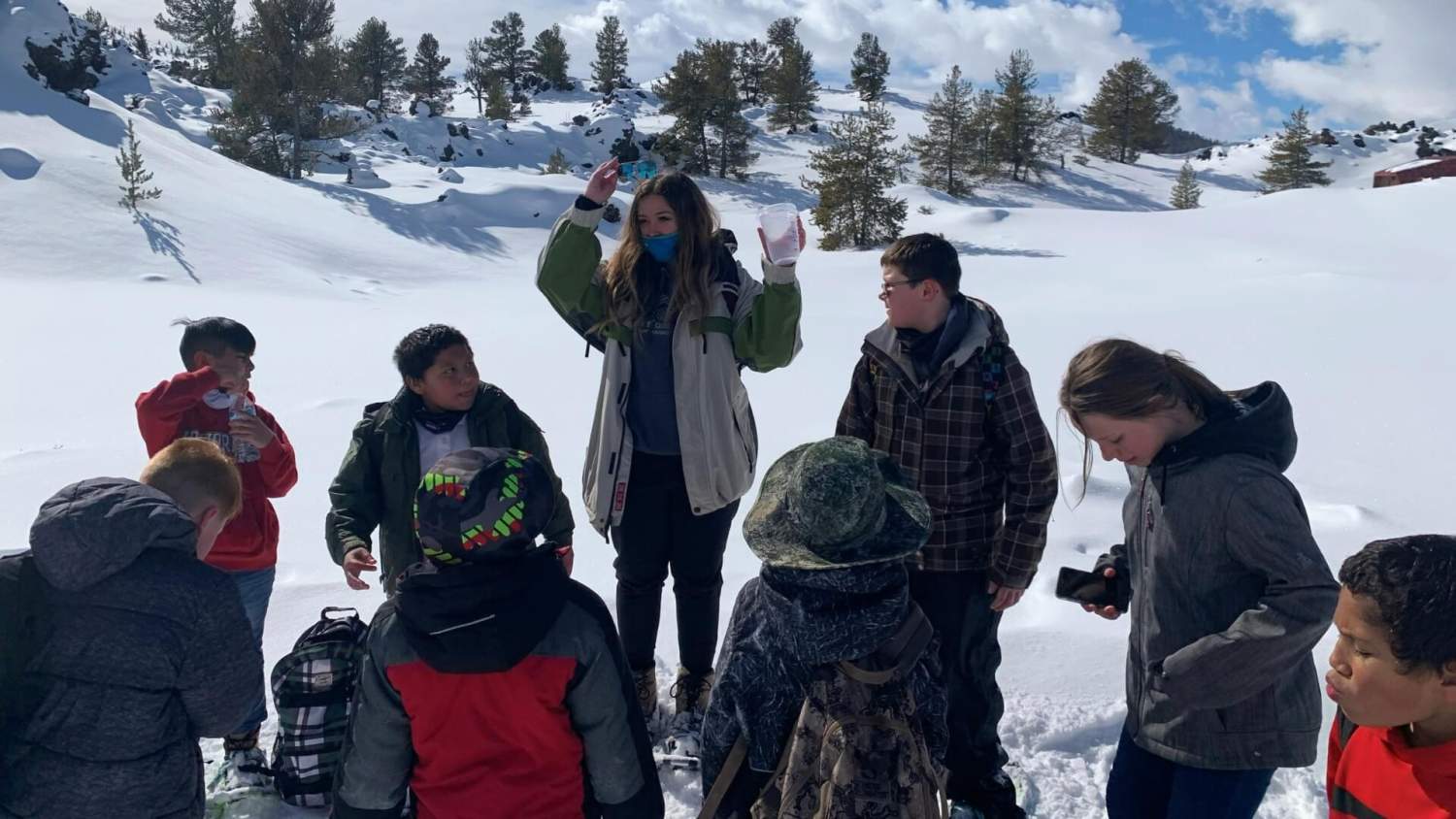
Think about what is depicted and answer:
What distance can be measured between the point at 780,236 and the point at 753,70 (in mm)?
44263

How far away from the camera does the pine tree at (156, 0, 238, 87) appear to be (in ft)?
112

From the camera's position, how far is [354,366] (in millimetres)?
8078

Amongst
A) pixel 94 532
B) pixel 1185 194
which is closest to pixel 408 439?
pixel 94 532

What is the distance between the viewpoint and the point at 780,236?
2.59 meters

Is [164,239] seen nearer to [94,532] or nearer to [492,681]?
[94,532]

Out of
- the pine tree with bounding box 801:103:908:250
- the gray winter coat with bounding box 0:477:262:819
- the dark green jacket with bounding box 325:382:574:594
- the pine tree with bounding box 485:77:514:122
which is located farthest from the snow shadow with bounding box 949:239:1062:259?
the pine tree with bounding box 485:77:514:122

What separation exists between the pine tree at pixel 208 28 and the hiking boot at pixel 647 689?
36929 millimetres

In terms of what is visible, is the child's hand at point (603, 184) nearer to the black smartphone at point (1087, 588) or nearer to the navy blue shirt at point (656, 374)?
the navy blue shirt at point (656, 374)

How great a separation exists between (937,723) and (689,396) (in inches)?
51.1

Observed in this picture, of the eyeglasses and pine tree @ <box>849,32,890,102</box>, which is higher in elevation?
pine tree @ <box>849,32,890,102</box>

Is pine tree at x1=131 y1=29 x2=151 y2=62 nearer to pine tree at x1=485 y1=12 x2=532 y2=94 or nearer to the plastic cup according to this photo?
pine tree at x1=485 y1=12 x2=532 y2=94

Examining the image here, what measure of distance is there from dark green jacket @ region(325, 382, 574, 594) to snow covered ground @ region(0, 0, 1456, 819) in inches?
42.7

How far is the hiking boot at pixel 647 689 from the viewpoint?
115 inches

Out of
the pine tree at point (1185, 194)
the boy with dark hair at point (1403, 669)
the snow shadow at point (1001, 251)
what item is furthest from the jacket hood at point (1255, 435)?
the pine tree at point (1185, 194)
